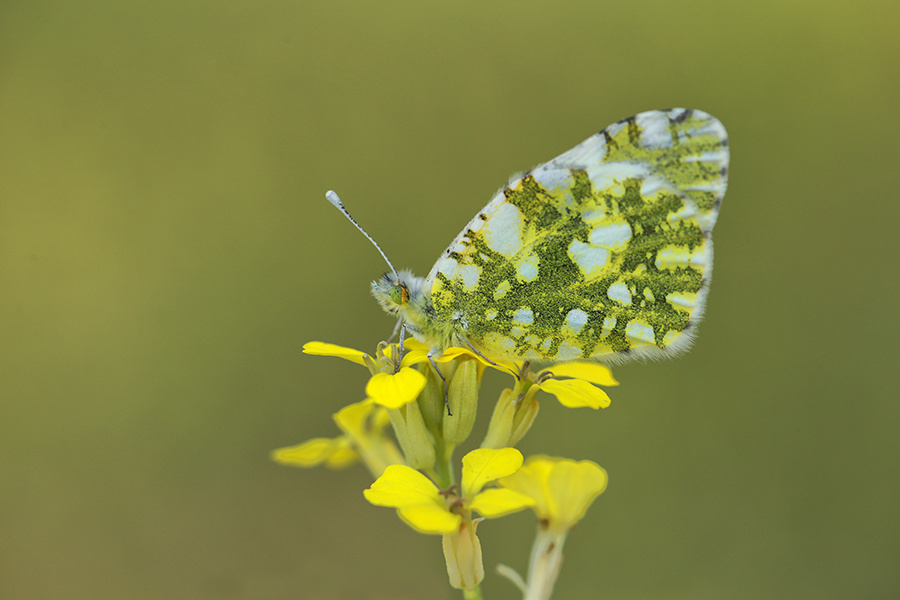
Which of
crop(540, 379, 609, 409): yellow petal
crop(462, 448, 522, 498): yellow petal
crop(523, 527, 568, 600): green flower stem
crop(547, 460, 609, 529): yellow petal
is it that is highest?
crop(540, 379, 609, 409): yellow petal

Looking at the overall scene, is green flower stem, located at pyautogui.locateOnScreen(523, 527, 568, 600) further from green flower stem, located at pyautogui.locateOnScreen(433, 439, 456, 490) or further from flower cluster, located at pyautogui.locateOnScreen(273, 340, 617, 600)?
green flower stem, located at pyautogui.locateOnScreen(433, 439, 456, 490)

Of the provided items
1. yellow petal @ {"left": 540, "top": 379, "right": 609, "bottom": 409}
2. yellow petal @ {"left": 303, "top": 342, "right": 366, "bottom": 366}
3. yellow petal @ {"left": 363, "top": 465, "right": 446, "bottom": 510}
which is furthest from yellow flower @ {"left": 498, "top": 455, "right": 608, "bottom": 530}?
yellow petal @ {"left": 303, "top": 342, "right": 366, "bottom": 366}

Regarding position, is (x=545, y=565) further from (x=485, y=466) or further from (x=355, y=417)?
(x=355, y=417)

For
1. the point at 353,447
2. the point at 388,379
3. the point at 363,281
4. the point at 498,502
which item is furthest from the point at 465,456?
the point at 363,281

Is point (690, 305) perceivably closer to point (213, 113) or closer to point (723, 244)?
point (723, 244)

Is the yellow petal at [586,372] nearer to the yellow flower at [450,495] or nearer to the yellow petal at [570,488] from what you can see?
the yellow petal at [570,488]

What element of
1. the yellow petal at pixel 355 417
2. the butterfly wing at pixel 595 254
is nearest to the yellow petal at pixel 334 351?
the yellow petal at pixel 355 417
